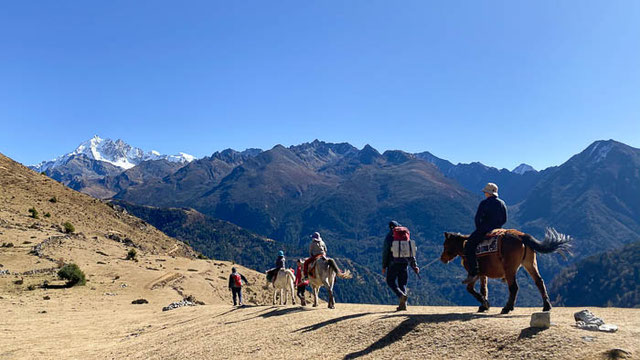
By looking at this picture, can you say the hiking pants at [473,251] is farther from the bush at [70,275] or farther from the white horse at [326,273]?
the bush at [70,275]

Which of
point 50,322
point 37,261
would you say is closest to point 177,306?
point 50,322

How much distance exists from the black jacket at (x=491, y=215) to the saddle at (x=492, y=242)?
→ 0.26 meters

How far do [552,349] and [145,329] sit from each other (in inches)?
859

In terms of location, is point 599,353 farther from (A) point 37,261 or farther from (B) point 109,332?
(A) point 37,261

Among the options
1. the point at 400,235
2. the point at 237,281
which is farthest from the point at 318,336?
the point at 237,281

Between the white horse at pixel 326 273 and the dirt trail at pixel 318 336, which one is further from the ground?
the white horse at pixel 326 273

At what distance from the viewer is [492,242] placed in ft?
47.4

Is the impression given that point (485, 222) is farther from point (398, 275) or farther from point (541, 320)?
point (541, 320)

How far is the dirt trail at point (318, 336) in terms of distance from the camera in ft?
33.7

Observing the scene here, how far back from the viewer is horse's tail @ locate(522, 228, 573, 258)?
13.7 metres

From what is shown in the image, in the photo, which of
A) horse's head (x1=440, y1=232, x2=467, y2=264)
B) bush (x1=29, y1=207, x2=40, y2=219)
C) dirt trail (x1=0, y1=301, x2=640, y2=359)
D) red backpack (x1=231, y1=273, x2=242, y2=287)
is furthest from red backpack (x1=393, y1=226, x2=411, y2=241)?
bush (x1=29, y1=207, x2=40, y2=219)

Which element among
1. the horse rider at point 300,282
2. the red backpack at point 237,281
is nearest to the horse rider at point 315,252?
the horse rider at point 300,282

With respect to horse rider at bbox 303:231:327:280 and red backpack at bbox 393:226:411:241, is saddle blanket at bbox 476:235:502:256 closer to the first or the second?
red backpack at bbox 393:226:411:241

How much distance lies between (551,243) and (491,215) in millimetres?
2138
